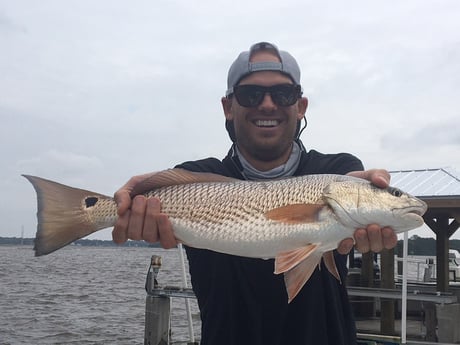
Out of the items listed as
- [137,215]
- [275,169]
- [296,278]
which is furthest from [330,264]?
[137,215]

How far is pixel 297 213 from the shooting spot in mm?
3695

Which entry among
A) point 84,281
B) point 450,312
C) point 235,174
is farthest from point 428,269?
point 84,281

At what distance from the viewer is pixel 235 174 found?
4.34 meters

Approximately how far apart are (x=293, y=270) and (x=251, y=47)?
1731 millimetres

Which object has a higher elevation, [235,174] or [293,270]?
[235,174]

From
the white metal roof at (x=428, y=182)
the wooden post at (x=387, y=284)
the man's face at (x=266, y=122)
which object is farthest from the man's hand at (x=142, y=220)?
the wooden post at (x=387, y=284)

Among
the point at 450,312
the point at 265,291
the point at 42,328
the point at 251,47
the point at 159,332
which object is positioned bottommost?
the point at 42,328

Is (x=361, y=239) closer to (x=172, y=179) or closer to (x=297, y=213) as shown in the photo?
(x=297, y=213)

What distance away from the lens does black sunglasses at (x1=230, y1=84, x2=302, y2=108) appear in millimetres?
4070

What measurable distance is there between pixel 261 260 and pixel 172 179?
85 cm

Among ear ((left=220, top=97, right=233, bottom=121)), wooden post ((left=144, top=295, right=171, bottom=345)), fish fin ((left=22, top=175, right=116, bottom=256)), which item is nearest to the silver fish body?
fish fin ((left=22, top=175, right=116, bottom=256))

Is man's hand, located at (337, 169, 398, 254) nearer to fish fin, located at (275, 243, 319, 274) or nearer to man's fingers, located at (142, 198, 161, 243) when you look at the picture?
fish fin, located at (275, 243, 319, 274)

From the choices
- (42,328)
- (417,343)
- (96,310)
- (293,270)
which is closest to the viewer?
(293,270)

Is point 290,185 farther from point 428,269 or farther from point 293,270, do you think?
point 428,269
